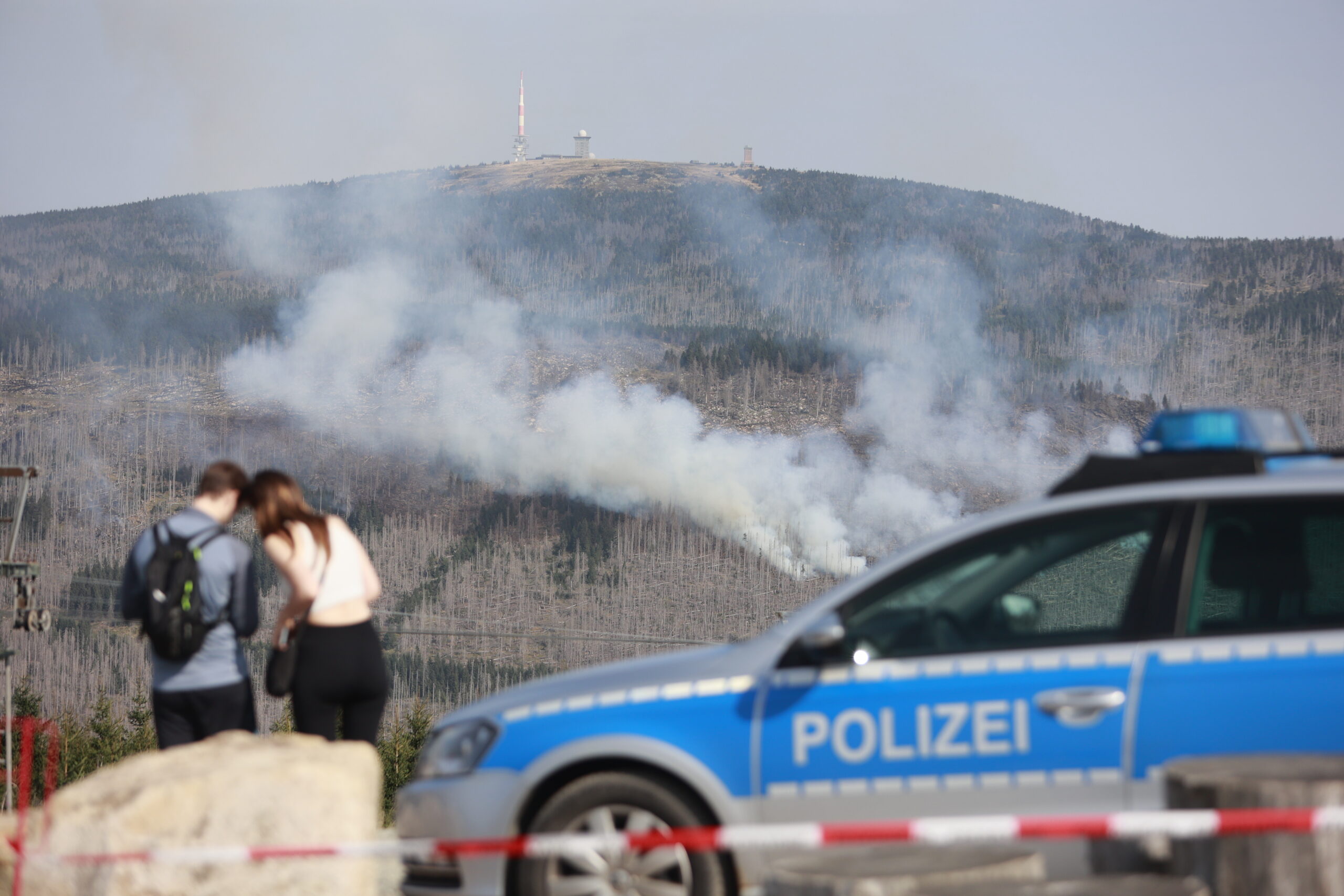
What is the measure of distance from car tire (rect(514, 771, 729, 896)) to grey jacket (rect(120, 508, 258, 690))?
1810 mm

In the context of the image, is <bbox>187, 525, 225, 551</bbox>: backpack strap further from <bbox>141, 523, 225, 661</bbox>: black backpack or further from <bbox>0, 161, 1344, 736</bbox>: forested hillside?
<bbox>0, 161, 1344, 736</bbox>: forested hillside

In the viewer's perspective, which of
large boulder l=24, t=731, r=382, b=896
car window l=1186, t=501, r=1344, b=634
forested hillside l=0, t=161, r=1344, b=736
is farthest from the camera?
forested hillside l=0, t=161, r=1344, b=736

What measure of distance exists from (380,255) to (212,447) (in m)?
35.9

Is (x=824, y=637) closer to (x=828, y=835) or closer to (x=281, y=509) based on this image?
(x=828, y=835)

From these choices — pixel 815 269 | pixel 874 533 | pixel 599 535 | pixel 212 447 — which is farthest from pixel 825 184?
pixel 212 447

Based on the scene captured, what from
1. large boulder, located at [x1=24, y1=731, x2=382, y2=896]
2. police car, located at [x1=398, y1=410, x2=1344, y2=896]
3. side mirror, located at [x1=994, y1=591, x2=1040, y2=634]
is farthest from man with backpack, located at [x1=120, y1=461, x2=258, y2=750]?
side mirror, located at [x1=994, y1=591, x2=1040, y2=634]

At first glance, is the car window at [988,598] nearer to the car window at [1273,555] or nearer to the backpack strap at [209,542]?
the car window at [1273,555]

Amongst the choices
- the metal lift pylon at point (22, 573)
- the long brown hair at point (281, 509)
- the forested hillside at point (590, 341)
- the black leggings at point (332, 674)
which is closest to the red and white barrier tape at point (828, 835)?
the black leggings at point (332, 674)

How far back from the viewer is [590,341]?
169 metres

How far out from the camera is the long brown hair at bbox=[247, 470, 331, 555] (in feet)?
16.6

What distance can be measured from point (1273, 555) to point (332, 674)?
10.6ft

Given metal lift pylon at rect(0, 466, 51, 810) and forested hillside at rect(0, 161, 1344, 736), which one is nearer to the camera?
metal lift pylon at rect(0, 466, 51, 810)

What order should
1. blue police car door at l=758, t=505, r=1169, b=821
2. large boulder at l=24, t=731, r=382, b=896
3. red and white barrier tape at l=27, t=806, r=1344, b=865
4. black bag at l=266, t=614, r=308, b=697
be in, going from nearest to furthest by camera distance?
red and white barrier tape at l=27, t=806, r=1344, b=865
blue police car door at l=758, t=505, r=1169, b=821
large boulder at l=24, t=731, r=382, b=896
black bag at l=266, t=614, r=308, b=697

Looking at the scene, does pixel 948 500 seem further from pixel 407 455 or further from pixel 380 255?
pixel 380 255
